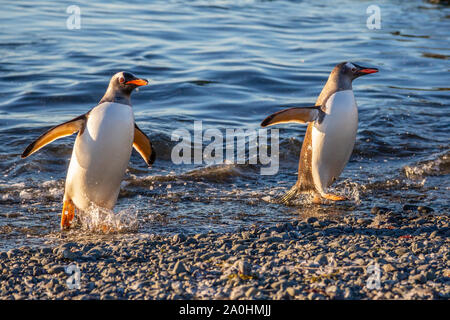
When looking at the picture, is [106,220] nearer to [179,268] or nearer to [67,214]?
[67,214]

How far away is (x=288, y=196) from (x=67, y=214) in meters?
2.38

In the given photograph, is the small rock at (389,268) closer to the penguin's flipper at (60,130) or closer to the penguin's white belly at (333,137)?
the penguin's white belly at (333,137)

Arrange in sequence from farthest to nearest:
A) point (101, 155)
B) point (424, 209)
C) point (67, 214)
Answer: point (424, 209) → point (67, 214) → point (101, 155)

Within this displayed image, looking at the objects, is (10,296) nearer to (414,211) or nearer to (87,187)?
(87,187)

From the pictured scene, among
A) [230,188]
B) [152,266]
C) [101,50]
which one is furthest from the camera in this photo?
[101,50]

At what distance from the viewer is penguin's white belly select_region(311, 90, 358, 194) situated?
7.16 metres

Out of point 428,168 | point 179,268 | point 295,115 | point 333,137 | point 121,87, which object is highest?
point 121,87

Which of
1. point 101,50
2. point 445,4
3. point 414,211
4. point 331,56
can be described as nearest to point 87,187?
point 414,211

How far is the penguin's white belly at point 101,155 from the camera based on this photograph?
6254mm

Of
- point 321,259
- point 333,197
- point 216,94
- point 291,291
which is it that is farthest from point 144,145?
point 216,94

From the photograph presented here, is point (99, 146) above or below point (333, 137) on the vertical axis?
above

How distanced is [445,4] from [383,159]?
17643 millimetres

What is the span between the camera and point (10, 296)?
4.50m

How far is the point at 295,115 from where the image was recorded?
23.0 ft
